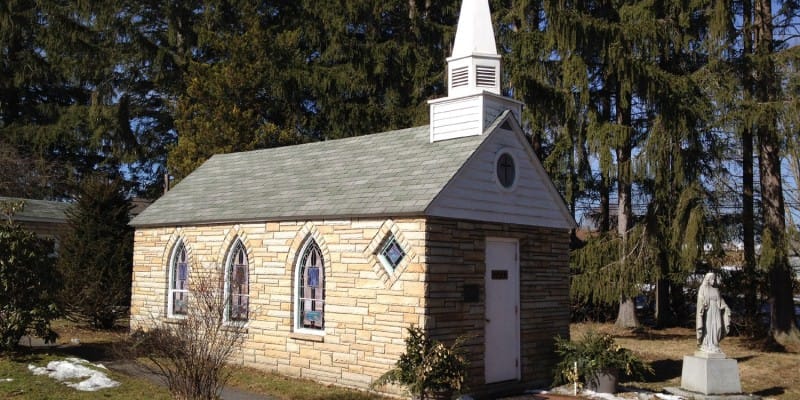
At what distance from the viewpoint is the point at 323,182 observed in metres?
14.4

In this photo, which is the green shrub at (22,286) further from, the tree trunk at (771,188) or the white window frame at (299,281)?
the tree trunk at (771,188)

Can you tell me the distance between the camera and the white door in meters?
12.4

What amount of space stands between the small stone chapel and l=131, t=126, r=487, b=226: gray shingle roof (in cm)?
4

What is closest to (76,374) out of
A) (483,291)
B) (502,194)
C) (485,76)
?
(483,291)

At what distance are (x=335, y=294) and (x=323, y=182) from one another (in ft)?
9.03

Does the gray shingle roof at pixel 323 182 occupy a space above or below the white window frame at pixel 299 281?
above

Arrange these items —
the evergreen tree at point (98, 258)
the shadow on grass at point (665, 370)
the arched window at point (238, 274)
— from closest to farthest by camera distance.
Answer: the arched window at point (238, 274) < the shadow on grass at point (665, 370) < the evergreen tree at point (98, 258)

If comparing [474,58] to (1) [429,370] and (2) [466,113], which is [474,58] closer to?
(2) [466,113]

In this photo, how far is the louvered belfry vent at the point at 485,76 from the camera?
13422 millimetres

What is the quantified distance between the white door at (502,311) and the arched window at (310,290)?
3144 millimetres

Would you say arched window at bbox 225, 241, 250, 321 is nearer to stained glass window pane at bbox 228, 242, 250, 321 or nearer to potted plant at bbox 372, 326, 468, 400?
stained glass window pane at bbox 228, 242, 250, 321

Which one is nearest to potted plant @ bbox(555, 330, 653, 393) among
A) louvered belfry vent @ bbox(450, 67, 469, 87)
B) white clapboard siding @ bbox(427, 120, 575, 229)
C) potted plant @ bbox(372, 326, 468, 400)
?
white clapboard siding @ bbox(427, 120, 575, 229)

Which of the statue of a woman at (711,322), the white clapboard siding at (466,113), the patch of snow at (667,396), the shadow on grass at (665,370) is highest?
the white clapboard siding at (466,113)

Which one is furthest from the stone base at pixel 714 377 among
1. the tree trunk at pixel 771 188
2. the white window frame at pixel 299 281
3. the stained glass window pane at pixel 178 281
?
the stained glass window pane at pixel 178 281
